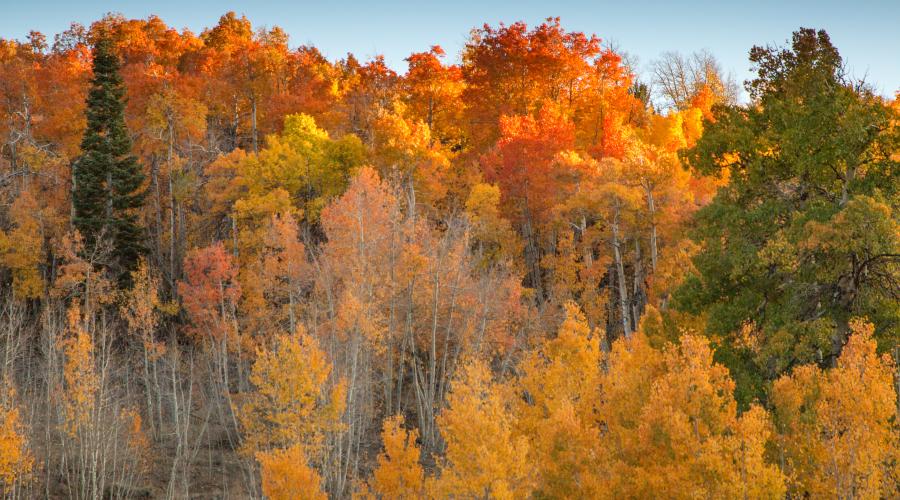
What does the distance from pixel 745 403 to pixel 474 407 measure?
7587 millimetres

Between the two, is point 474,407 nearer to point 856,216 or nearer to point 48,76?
point 856,216

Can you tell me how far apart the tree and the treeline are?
0.22ft

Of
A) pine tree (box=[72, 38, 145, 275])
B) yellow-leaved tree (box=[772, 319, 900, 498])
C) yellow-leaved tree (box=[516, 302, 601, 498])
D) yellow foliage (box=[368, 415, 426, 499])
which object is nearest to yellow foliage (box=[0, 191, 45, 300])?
pine tree (box=[72, 38, 145, 275])

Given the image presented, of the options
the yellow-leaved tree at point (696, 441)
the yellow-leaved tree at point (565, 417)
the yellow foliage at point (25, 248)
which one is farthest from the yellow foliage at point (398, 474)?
the yellow foliage at point (25, 248)

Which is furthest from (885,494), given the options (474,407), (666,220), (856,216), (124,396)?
(124,396)

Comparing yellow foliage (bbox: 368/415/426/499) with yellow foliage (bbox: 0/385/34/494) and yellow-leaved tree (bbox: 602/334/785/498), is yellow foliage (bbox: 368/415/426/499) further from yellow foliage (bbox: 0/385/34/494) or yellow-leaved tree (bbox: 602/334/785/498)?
yellow foliage (bbox: 0/385/34/494)

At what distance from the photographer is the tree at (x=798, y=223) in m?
14.1

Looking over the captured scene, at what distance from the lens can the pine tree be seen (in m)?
34.2

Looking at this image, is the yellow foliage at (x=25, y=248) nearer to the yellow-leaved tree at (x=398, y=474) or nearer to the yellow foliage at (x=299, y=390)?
the yellow foliage at (x=299, y=390)

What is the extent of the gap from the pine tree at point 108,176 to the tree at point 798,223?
1030 inches

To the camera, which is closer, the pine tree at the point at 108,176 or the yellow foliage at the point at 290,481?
the yellow foliage at the point at 290,481

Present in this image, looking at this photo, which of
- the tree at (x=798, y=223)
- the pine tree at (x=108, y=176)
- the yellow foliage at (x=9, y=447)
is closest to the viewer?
the tree at (x=798, y=223)

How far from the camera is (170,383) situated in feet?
110

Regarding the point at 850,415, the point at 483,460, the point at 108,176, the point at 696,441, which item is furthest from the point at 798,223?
the point at 108,176
